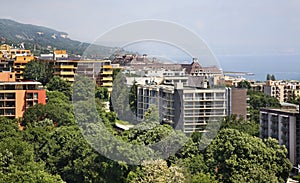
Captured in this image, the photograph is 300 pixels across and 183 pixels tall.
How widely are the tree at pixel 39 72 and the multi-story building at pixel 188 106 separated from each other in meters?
4.81

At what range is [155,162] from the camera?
5754 millimetres

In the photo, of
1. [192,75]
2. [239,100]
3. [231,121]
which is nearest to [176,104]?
[192,75]

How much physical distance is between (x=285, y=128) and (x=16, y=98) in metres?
4.40

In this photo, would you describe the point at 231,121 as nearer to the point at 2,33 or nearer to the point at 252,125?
the point at 252,125

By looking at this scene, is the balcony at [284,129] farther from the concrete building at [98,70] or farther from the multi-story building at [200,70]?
the concrete building at [98,70]

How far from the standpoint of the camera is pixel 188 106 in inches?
330

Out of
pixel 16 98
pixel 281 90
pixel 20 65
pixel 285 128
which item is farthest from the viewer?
pixel 281 90

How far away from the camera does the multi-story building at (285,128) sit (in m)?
8.09

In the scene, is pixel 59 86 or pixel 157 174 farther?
pixel 59 86

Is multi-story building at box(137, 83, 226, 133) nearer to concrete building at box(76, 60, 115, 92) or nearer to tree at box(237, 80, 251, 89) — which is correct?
concrete building at box(76, 60, 115, 92)

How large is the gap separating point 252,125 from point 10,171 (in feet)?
16.9

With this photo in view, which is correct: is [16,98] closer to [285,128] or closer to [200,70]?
[200,70]

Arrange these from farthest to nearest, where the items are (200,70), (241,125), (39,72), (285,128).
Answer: (39,72) → (241,125) → (285,128) → (200,70)

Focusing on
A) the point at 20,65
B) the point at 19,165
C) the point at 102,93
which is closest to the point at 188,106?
the point at 102,93
